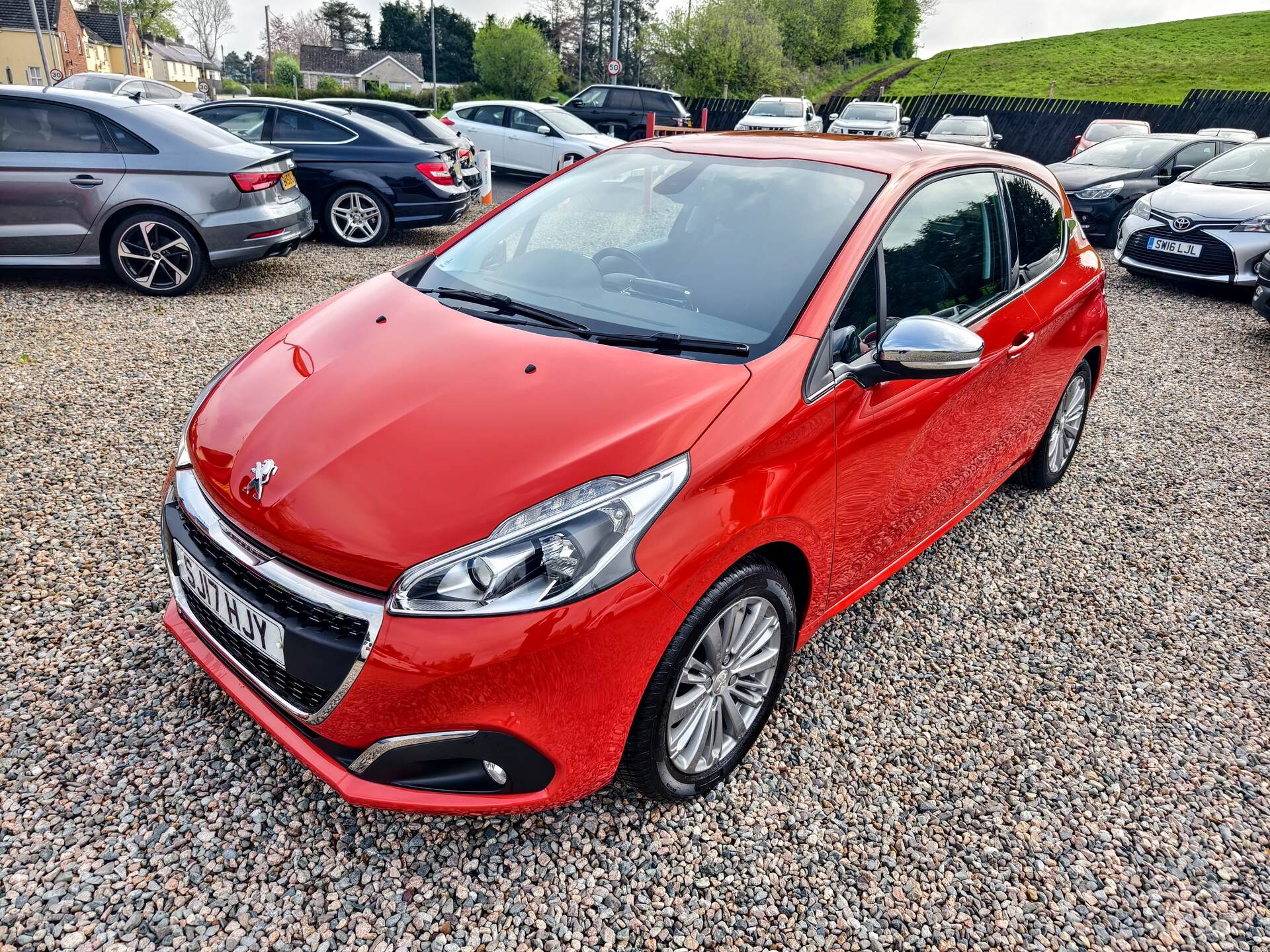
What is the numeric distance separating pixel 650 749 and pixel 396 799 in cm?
61

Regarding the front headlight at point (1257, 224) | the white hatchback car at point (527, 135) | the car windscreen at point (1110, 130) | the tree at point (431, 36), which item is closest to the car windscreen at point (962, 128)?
the car windscreen at point (1110, 130)

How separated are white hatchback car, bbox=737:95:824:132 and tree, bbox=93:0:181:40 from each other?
199ft

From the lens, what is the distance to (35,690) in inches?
101

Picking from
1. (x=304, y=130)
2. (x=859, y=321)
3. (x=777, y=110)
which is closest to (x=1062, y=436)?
(x=859, y=321)

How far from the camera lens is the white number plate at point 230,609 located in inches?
76.2

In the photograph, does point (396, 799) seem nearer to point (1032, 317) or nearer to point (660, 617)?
point (660, 617)

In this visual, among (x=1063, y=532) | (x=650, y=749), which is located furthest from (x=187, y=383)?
(x=1063, y=532)

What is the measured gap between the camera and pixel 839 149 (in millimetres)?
3018

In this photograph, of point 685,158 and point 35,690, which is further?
point 685,158

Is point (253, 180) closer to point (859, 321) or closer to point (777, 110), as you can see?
point (859, 321)

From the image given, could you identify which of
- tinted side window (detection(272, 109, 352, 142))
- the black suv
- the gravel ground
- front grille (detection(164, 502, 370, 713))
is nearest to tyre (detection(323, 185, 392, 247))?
tinted side window (detection(272, 109, 352, 142))

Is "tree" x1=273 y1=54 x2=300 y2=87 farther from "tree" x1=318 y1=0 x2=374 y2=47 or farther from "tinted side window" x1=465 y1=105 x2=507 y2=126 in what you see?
"tinted side window" x1=465 y1=105 x2=507 y2=126

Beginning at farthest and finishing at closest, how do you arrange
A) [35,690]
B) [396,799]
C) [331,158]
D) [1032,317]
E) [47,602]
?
[331,158], [1032,317], [47,602], [35,690], [396,799]

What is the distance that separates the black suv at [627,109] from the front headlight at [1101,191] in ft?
32.3
